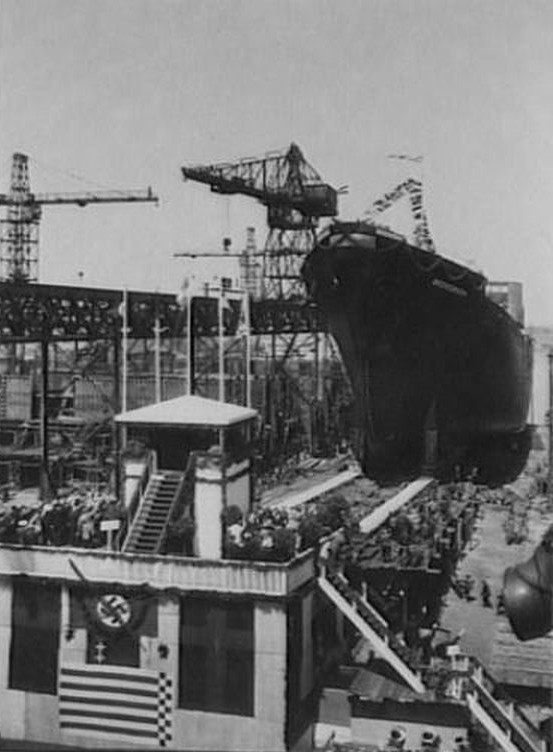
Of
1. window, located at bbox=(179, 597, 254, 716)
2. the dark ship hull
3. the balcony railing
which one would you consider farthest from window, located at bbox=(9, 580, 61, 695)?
the dark ship hull

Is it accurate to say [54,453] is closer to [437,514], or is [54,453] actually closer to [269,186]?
[269,186]

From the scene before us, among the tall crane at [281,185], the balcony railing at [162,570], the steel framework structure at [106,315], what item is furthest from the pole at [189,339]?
the steel framework structure at [106,315]

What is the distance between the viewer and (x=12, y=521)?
677cm

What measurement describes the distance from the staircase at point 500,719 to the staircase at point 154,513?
234 centimetres

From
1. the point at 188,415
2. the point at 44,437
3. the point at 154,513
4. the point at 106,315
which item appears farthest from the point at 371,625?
the point at 106,315

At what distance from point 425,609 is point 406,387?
17.0 ft

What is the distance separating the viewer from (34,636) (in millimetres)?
6285

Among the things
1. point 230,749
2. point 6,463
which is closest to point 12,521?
point 230,749

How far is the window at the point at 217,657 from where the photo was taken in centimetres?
580

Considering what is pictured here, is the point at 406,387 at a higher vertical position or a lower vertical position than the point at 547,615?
higher

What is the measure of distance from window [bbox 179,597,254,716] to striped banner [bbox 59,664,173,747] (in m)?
0.17

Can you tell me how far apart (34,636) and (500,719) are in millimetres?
3251

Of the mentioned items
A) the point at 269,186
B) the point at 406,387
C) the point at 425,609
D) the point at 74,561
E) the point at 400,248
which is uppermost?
the point at 269,186

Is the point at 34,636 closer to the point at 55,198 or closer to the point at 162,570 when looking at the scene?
the point at 162,570
